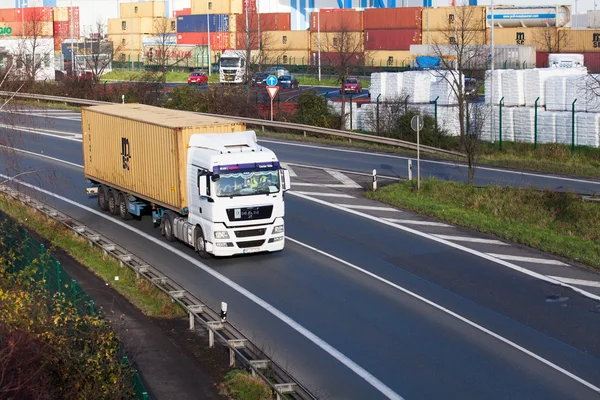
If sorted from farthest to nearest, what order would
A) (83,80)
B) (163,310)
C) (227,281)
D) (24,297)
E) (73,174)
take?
1. (83,80)
2. (73,174)
3. (227,281)
4. (163,310)
5. (24,297)

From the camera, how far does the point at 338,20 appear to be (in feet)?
295

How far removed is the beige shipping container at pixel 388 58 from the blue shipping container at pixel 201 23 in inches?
987

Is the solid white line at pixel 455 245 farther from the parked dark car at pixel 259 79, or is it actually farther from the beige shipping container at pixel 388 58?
the beige shipping container at pixel 388 58

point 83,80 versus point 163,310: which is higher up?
point 83,80

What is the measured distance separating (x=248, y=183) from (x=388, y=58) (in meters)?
68.9

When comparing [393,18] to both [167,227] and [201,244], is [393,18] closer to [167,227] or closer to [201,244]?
[167,227]

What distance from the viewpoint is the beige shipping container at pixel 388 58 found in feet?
283

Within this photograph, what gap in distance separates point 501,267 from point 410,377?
7.54m

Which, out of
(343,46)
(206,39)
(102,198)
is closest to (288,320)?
(102,198)

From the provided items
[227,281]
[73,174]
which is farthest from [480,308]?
[73,174]

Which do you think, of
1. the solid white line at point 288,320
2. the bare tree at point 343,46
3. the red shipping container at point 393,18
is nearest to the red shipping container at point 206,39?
the bare tree at point 343,46

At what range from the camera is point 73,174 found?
3431cm

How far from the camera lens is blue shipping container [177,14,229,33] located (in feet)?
346

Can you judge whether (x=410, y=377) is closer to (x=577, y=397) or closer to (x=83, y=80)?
(x=577, y=397)
